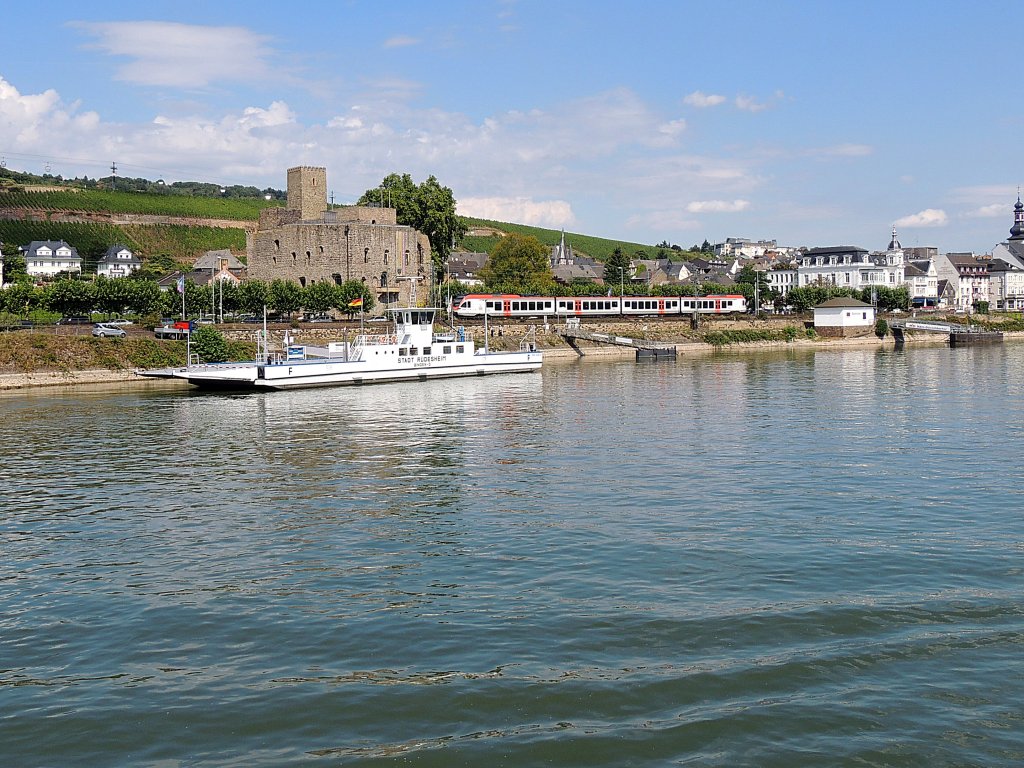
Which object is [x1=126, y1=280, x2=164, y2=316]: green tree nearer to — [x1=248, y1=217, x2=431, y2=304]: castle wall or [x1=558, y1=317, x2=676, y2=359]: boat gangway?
[x1=248, y1=217, x2=431, y2=304]: castle wall

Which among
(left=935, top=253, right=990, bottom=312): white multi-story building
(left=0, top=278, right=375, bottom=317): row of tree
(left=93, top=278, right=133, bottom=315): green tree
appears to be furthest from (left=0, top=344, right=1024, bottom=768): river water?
(left=935, top=253, right=990, bottom=312): white multi-story building

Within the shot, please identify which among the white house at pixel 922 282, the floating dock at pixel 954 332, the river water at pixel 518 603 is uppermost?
the white house at pixel 922 282

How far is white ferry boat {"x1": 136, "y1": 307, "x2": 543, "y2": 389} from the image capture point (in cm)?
5056

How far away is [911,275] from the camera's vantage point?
13762 cm

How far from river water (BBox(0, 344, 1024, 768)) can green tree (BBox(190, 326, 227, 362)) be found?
30.4 m

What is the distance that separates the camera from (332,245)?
90000mm

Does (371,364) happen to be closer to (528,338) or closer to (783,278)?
(528,338)

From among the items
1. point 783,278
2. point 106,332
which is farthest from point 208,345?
point 783,278

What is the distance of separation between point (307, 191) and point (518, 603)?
280 feet

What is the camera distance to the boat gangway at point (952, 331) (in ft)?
315

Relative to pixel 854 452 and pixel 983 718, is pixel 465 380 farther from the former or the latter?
pixel 983 718

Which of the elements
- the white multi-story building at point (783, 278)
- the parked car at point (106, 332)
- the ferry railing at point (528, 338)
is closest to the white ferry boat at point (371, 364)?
the parked car at point (106, 332)

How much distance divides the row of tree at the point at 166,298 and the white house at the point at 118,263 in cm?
4899

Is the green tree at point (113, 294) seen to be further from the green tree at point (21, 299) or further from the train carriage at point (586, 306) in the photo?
the train carriage at point (586, 306)
